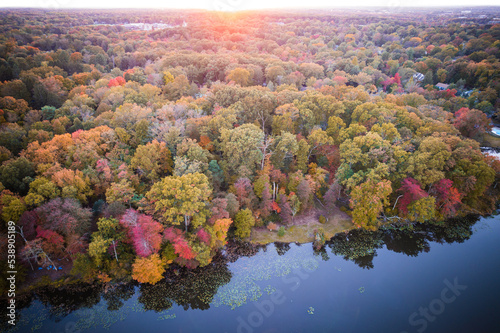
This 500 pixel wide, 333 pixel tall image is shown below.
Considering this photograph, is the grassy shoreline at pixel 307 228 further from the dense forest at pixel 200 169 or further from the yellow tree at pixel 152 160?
the yellow tree at pixel 152 160

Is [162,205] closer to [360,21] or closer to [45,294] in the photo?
[45,294]

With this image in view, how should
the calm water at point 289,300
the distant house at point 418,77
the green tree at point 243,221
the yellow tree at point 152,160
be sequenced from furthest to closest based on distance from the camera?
the distant house at point 418,77 → the yellow tree at point 152,160 → the green tree at point 243,221 → the calm water at point 289,300

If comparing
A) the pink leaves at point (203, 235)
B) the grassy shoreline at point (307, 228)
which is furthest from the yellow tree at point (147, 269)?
the grassy shoreline at point (307, 228)

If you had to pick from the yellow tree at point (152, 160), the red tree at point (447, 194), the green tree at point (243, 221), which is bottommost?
the green tree at point (243, 221)

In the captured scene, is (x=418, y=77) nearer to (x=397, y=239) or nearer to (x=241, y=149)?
(x=397, y=239)

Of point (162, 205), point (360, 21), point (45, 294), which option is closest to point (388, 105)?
point (162, 205)

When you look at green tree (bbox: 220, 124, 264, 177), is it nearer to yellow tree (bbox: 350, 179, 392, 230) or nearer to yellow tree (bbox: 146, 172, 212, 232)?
yellow tree (bbox: 146, 172, 212, 232)

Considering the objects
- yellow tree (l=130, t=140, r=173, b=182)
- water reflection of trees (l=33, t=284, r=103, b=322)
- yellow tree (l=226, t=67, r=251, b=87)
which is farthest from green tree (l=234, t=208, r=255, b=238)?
yellow tree (l=226, t=67, r=251, b=87)
